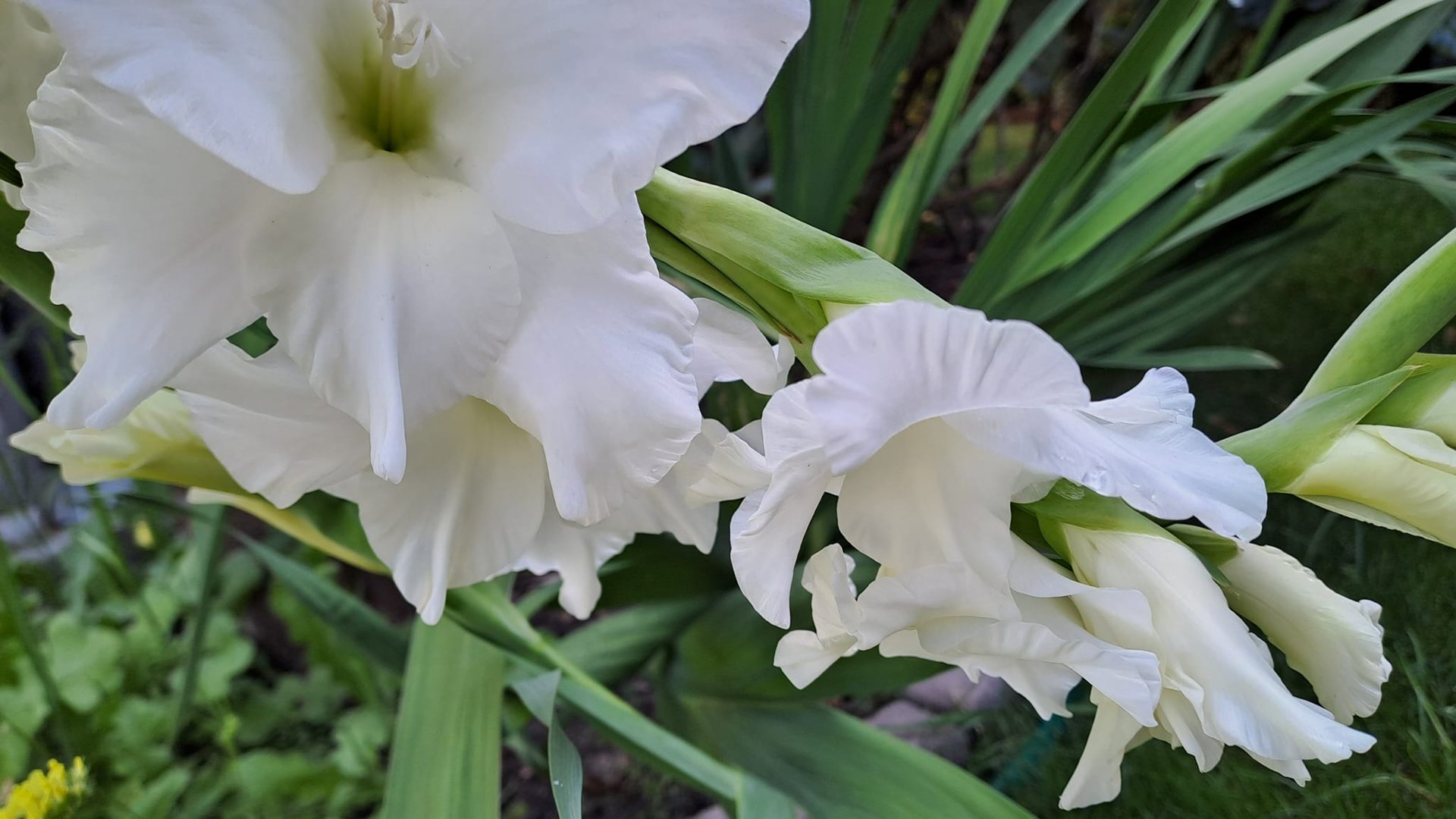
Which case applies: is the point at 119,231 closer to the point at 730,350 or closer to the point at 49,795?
the point at 730,350

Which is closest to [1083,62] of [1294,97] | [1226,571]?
[1294,97]

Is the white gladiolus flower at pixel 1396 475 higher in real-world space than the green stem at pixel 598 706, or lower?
higher

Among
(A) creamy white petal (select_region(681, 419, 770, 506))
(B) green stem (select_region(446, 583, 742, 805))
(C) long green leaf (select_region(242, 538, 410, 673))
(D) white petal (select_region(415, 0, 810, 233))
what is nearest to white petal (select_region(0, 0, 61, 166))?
(D) white petal (select_region(415, 0, 810, 233))

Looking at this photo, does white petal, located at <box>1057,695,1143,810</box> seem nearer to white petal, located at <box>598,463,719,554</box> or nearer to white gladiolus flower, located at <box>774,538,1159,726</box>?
white gladiolus flower, located at <box>774,538,1159,726</box>

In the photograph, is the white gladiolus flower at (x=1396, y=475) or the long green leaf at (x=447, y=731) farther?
the long green leaf at (x=447, y=731)

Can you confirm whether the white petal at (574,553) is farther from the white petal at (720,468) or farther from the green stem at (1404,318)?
the green stem at (1404,318)

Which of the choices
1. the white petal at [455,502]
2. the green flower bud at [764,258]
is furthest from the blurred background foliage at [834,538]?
the green flower bud at [764,258]
